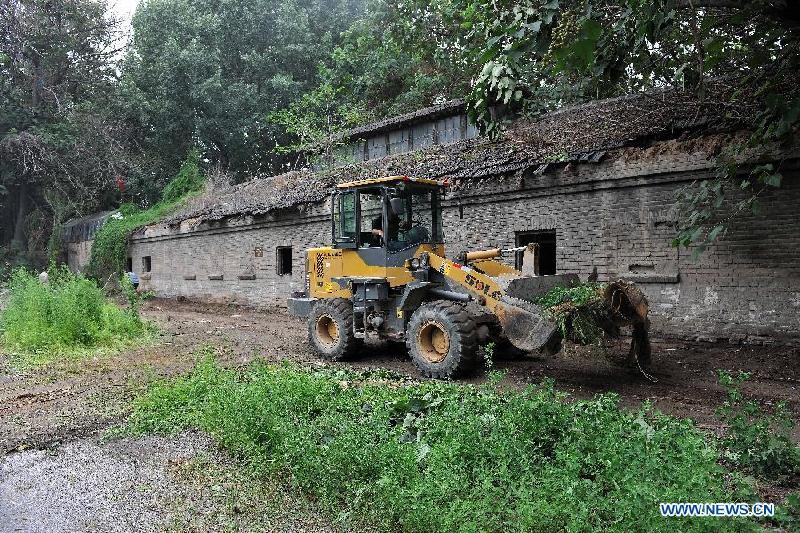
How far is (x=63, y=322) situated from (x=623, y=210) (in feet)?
31.9

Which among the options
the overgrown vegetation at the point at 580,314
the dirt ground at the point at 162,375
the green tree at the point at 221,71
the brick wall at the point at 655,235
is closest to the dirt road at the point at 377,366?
the dirt ground at the point at 162,375

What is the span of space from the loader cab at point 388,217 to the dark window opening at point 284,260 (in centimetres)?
828

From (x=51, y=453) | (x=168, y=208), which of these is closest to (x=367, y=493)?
(x=51, y=453)

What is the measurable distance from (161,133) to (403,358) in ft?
91.4

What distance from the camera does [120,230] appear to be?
25.3 m

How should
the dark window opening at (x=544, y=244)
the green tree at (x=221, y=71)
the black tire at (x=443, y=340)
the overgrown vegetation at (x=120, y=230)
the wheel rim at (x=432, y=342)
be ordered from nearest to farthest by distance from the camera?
the black tire at (x=443, y=340)
the wheel rim at (x=432, y=342)
the dark window opening at (x=544, y=244)
the overgrown vegetation at (x=120, y=230)
the green tree at (x=221, y=71)

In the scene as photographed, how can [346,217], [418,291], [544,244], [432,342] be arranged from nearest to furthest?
[432,342]
[418,291]
[346,217]
[544,244]

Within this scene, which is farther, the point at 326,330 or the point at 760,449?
the point at 326,330

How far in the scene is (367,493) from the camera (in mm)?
3787

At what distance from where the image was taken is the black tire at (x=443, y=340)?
7.04m

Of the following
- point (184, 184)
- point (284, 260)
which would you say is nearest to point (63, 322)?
point (284, 260)

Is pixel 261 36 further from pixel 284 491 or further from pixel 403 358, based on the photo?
pixel 284 491

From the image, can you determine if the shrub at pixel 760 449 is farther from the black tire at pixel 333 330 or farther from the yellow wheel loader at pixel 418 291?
the black tire at pixel 333 330

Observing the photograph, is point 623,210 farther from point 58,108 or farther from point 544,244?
point 58,108
